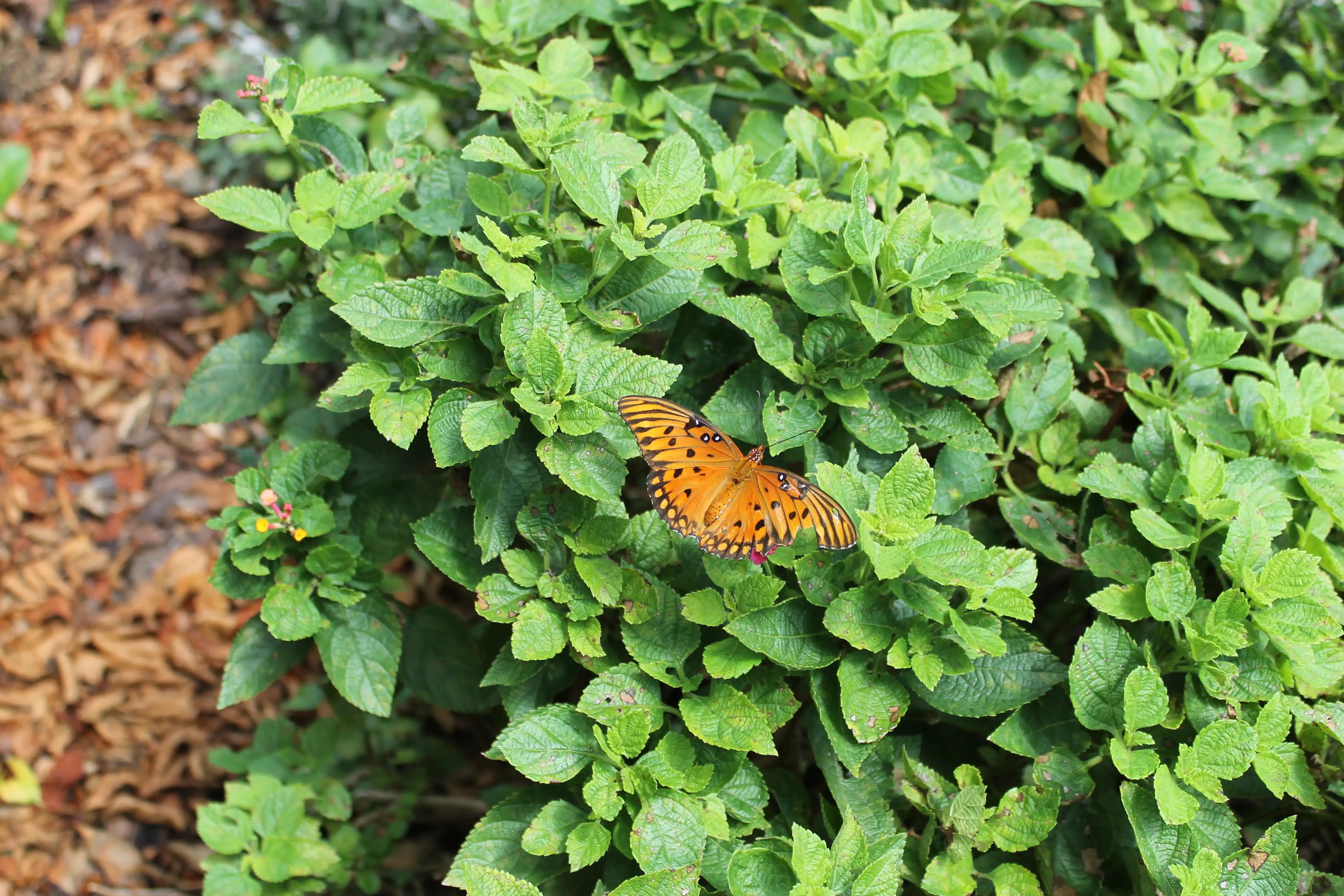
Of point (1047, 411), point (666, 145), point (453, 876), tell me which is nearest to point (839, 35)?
point (666, 145)

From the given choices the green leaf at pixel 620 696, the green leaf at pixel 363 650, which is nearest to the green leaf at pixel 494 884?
the green leaf at pixel 620 696

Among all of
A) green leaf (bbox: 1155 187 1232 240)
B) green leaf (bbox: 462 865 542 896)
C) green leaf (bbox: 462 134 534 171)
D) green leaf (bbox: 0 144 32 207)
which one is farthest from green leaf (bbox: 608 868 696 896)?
green leaf (bbox: 0 144 32 207)

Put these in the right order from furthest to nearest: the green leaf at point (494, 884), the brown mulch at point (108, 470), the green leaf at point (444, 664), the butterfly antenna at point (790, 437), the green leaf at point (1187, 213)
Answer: the brown mulch at point (108, 470)
the green leaf at point (1187, 213)
the green leaf at point (444, 664)
the butterfly antenna at point (790, 437)
the green leaf at point (494, 884)

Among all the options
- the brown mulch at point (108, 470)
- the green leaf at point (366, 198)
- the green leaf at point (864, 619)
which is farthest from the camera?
the brown mulch at point (108, 470)

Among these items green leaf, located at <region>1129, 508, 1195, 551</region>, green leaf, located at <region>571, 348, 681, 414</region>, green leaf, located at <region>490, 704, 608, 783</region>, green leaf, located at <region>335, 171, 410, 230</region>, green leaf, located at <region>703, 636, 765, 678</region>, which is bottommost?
green leaf, located at <region>490, 704, 608, 783</region>

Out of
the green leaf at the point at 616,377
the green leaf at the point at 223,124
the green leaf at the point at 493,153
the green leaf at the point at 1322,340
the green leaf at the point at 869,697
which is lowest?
the green leaf at the point at 869,697

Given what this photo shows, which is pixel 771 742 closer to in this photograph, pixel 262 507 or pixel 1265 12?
pixel 262 507

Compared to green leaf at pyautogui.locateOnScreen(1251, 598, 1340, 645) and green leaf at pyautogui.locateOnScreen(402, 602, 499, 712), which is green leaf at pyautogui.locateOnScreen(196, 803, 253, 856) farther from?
green leaf at pyautogui.locateOnScreen(1251, 598, 1340, 645)

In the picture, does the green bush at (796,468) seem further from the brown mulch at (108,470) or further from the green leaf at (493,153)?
the brown mulch at (108,470)

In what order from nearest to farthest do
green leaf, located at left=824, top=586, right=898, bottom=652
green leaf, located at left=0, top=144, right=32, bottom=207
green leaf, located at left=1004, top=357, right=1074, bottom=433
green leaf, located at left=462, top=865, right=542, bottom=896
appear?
green leaf, located at left=462, top=865, right=542, bottom=896 < green leaf, located at left=824, top=586, right=898, bottom=652 < green leaf, located at left=1004, top=357, right=1074, bottom=433 < green leaf, located at left=0, top=144, right=32, bottom=207
